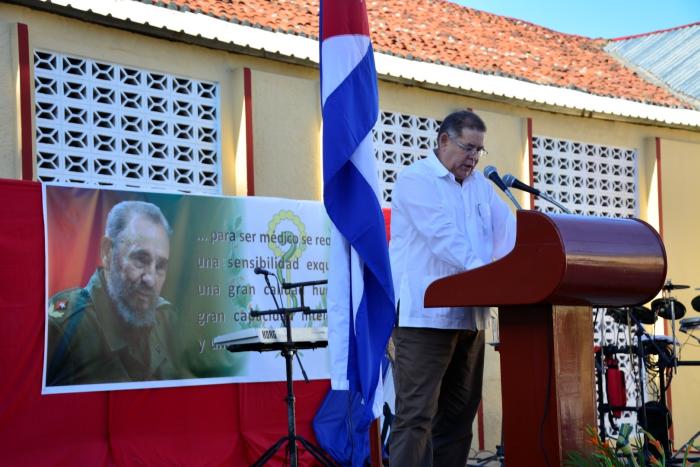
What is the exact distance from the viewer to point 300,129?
9.99 metres

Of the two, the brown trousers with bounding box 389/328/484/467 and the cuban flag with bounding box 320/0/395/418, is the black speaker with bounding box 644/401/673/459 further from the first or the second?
the cuban flag with bounding box 320/0/395/418

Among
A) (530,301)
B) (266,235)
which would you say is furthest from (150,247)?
(530,301)

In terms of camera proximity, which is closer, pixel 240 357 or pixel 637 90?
pixel 240 357

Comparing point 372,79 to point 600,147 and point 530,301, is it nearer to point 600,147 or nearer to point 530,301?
point 530,301

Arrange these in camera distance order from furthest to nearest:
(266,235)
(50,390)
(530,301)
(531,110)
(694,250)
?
(694,250), (531,110), (266,235), (50,390), (530,301)

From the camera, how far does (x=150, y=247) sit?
784cm

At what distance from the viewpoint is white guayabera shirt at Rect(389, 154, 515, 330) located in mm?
5039

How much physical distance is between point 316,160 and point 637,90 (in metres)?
5.40

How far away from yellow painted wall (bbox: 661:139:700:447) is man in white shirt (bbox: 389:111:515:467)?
310 inches

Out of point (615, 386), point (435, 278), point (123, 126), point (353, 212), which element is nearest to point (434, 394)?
point (435, 278)

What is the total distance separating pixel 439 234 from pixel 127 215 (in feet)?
11.1

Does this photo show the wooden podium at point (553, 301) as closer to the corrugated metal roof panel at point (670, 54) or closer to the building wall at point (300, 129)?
the building wall at point (300, 129)

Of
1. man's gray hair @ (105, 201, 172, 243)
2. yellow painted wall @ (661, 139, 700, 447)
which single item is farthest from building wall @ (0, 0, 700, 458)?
man's gray hair @ (105, 201, 172, 243)

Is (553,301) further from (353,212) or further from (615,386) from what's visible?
(615,386)
